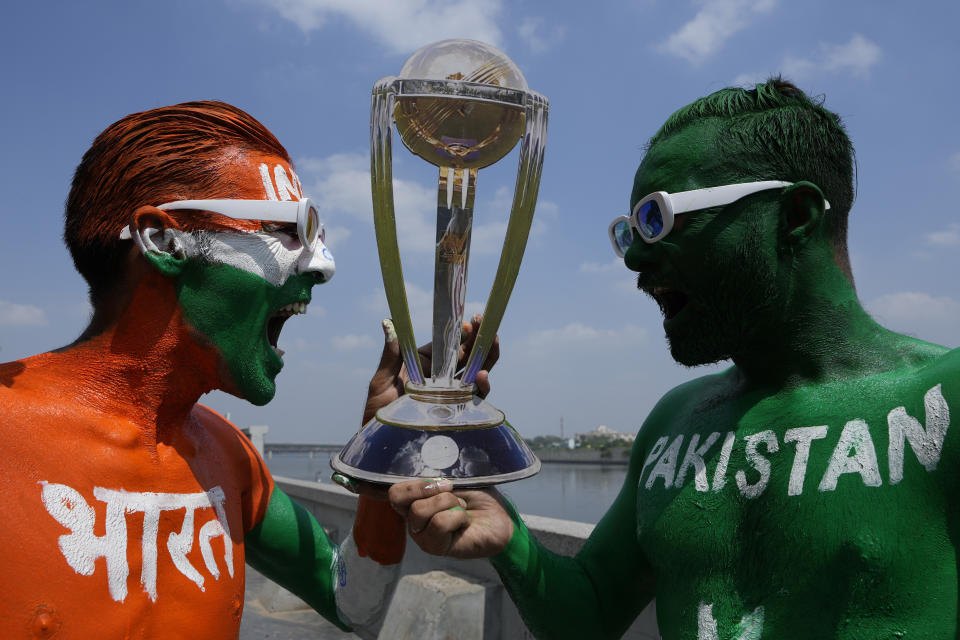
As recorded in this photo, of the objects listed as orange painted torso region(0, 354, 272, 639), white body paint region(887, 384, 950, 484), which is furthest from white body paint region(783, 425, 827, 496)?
orange painted torso region(0, 354, 272, 639)

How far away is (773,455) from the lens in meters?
1.62

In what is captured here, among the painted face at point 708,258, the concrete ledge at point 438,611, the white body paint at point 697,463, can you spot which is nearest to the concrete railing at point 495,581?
the concrete ledge at point 438,611

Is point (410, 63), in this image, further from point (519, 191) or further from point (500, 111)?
point (519, 191)

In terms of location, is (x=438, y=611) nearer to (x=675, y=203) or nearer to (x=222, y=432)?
(x=222, y=432)

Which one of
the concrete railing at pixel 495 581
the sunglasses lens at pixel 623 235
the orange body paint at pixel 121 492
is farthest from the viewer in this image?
the concrete railing at pixel 495 581

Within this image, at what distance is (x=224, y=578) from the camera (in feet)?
5.92

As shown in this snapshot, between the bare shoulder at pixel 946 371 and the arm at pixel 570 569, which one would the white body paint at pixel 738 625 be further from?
the bare shoulder at pixel 946 371

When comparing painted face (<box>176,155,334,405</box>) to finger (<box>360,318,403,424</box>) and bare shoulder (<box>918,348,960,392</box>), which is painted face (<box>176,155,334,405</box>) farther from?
bare shoulder (<box>918,348,960,392</box>)

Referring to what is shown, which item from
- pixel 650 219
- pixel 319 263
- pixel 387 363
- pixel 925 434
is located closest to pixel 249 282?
pixel 319 263

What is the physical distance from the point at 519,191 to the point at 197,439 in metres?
1.04

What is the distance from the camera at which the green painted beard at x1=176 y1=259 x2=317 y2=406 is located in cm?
181

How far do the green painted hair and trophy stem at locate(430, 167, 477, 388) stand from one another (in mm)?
530

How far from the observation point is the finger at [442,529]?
154 centimetres

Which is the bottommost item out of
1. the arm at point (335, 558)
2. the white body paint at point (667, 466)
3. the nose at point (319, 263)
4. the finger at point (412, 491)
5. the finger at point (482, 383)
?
the arm at point (335, 558)
